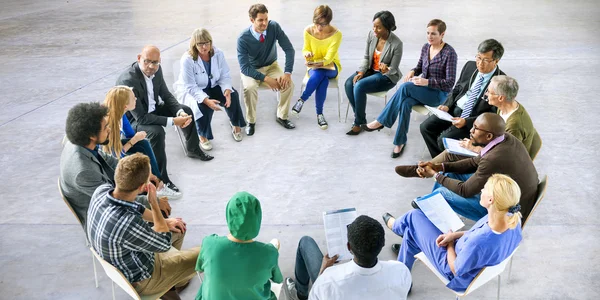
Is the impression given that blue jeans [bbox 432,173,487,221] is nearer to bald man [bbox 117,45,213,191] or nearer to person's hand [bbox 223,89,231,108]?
bald man [bbox 117,45,213,191]

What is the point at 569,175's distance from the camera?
4.71m

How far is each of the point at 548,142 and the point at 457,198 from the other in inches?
89.8

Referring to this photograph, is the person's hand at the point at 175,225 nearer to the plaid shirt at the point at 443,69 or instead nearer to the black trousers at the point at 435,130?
the black trousers at the point at 435,130

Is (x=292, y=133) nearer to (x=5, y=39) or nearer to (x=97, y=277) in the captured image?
(x=97, y=277)

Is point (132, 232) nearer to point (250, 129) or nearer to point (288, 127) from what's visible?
point (250, 129)

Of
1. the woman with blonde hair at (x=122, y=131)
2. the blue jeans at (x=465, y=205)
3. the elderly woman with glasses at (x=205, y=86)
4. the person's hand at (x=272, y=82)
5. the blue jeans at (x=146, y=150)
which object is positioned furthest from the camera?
the person's hand at (x=272, y=82)

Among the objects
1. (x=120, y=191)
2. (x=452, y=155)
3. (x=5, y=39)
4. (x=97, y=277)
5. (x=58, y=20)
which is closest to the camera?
(x=120, y=191)

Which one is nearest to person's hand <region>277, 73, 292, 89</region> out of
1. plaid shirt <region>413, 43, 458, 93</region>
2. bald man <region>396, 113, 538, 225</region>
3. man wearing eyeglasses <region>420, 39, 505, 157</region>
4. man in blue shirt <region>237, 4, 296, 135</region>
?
man in blue shirt <region>237, 4, 296, 135</region>

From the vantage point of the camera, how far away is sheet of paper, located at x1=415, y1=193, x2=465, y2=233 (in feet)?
10.3

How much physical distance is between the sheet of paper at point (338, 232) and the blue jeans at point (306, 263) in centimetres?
10

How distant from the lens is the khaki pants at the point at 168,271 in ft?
9.41

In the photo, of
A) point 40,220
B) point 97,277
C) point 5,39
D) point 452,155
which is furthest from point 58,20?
point 452,155

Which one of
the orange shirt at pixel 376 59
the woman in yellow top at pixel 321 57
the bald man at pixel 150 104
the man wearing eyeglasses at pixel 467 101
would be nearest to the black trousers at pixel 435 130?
the man wearing eyeglasses at pixel 467 101

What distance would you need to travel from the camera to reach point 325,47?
5.78 metres
